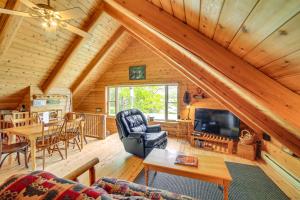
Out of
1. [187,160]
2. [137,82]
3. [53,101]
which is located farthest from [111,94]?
[187,160]

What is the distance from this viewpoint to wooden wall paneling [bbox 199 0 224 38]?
0.75 meters

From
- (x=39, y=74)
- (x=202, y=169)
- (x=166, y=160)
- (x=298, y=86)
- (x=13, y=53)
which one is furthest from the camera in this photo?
(x=39, y=74)

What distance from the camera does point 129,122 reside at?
3688 mm

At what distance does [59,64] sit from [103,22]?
1.85 metres

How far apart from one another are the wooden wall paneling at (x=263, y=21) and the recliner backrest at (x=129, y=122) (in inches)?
118

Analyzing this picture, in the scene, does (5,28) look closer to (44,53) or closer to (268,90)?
(44,53)

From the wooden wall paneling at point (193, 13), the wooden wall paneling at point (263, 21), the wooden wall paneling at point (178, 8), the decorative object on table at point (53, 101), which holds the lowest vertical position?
the decorative object on table at point (53, 101)

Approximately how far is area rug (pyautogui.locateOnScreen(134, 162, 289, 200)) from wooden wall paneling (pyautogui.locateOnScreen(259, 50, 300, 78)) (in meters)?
2.04

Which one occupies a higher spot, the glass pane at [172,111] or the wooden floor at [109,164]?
the glass pane at [172,111]

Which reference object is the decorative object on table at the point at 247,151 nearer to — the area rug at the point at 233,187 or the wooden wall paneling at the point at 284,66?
the area rug at the point at 233,187

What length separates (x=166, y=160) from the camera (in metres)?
2.24

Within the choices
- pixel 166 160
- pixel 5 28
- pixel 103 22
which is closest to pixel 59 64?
pixel 5 28

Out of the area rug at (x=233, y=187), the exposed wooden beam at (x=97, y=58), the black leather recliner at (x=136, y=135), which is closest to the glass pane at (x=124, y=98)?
the exposed wooden beam at (x=97, y=58)

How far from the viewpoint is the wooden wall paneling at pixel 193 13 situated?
2.89 feet
